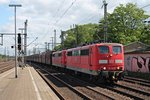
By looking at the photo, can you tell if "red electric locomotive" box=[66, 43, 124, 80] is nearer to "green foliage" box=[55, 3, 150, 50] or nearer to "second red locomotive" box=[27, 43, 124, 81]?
"second red locomotive" box=[27, 43, 124, 81]

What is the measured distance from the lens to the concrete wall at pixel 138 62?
3919 cm

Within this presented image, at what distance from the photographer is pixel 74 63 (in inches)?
1387

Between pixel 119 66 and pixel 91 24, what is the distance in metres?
99.0

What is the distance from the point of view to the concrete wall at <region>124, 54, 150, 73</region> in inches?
1543

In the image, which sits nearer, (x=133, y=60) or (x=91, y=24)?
(x=133, y=60)

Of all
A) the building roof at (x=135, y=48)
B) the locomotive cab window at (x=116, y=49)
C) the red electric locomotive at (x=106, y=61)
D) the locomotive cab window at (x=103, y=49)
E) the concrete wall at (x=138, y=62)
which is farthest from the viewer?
the building roof at (x=135, y=48)

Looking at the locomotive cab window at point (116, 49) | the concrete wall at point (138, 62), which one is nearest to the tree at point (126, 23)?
the concrete wall at point (138, 62)

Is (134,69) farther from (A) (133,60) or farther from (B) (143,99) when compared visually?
(B) (143,99)

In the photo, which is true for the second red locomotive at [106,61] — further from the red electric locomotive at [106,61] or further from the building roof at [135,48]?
the building roof at [135,48]

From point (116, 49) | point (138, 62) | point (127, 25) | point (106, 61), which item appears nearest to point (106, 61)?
point (106, 61)

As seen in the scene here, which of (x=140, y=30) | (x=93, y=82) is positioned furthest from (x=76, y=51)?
(x=140, y=30)

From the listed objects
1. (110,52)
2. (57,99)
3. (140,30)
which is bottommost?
(57,99)

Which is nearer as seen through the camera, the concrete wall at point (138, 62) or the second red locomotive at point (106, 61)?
the second red locomotive at point (106, 61)

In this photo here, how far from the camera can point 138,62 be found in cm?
4166
